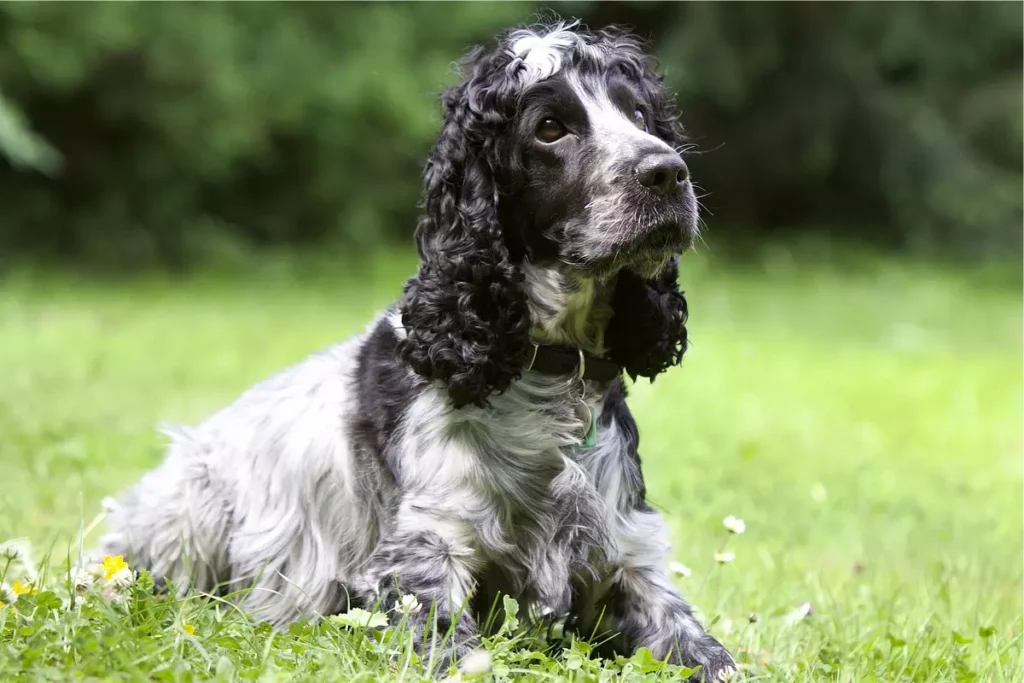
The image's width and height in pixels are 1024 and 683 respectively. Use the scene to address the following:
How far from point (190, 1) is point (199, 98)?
1139 mm

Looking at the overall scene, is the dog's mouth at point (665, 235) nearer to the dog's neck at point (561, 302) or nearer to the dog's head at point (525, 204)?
the dog's head at point (525, 204)

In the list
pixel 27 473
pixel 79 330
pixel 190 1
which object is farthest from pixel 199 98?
pixel 27 473

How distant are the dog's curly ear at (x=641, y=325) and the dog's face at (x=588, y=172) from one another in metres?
0.18

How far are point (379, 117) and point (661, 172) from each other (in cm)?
1294

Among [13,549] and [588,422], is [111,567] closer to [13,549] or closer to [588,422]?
[13,549]

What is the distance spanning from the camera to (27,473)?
591cm

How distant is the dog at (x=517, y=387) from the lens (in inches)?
135

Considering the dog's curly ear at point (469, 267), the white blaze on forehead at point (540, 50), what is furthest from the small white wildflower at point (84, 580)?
the white blaze on forehead at point (540, 50)

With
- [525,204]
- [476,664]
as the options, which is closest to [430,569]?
[476,664]

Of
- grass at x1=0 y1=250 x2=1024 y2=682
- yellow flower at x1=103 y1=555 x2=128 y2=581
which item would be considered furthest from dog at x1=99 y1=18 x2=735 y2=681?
yellow flower at x1=103 y1=555 x2=128 y2=581

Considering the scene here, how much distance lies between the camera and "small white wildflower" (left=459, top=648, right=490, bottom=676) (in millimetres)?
2947

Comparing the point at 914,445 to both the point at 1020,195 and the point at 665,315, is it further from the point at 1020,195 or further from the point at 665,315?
the point at 1020,195

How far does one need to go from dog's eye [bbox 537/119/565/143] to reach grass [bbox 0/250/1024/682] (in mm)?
1506

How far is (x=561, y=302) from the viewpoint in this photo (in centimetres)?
366
